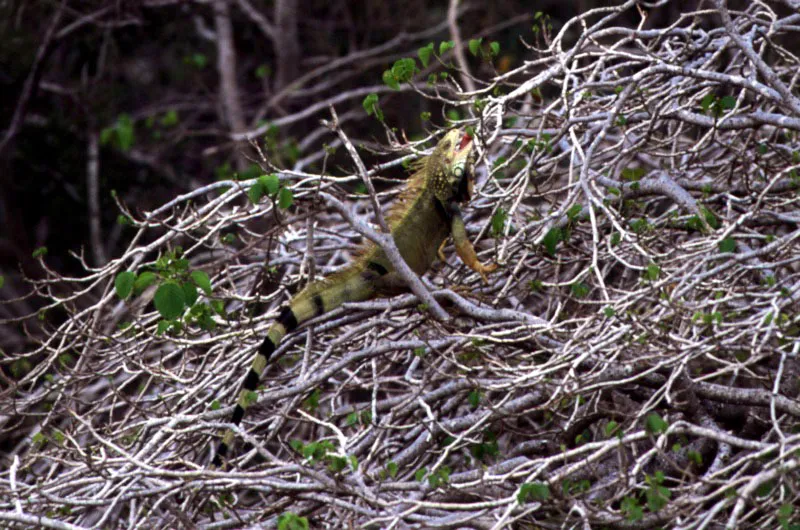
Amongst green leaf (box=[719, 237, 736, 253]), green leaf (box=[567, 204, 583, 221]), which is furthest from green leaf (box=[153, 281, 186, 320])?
green leaf (box=[719, 237, 736, 253])

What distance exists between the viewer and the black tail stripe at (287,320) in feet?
16.4

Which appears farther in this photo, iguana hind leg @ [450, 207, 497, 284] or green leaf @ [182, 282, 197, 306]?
iguana hind leg @ [450, 207, 497, 284]

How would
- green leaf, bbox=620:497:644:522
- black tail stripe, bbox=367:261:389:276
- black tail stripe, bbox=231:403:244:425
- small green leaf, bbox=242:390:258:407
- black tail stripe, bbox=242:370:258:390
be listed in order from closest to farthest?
green leaf, bbox=620:497:644:522 < small green leaf, bbox=242:390:258:407 < black tail stripe, bbox=231:403:244:425 < black tail stripe, bbox=242:370:258:390 < black tail stripe, bbox=367:261:389:276

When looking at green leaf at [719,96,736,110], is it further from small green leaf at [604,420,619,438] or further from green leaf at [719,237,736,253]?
small green leaf at [604,420,619,438]

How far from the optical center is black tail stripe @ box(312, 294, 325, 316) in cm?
512

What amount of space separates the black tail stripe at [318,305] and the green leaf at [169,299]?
0.80 m

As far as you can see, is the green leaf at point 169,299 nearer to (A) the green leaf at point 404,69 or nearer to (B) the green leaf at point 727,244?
(A) the green leaf at point 404,69

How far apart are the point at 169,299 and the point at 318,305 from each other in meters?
0.88

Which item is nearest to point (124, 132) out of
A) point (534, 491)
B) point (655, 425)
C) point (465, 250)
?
point (465, 250)

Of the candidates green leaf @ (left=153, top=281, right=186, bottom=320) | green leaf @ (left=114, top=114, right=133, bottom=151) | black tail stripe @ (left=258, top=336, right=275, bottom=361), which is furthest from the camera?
green leaf @ (left=114, top=114, right=133, bottom=151)

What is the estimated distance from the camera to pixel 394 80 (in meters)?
5.23

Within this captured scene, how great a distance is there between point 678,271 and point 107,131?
8336 mm

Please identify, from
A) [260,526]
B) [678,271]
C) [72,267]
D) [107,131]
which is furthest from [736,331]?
[72,267]

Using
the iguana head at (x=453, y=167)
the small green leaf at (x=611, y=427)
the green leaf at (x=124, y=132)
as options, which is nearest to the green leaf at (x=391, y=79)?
the iguana head at (x=453, y=167)
